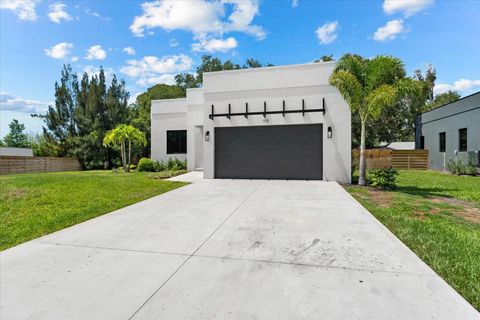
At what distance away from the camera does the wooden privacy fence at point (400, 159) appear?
1803 cm

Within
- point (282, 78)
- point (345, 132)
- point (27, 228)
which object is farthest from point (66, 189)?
point (345, 132)

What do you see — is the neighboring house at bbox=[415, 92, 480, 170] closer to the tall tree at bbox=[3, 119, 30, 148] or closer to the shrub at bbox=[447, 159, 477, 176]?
the shrub at bbox=[447, 159, 477, 176]

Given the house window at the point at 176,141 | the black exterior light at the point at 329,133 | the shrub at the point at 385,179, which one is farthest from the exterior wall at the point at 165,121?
the shrub at the point at 385,179

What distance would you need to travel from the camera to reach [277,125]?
34.6 feet

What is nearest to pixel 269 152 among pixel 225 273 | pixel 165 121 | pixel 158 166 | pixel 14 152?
pixel 158 166

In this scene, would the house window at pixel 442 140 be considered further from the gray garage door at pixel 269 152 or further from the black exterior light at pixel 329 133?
the gray garage door at pixel 269 152

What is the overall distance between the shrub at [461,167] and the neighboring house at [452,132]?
27 centimetres

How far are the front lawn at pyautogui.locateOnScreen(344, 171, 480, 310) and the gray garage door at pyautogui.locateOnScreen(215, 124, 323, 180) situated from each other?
2.88 metres

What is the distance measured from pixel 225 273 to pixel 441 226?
3962mm

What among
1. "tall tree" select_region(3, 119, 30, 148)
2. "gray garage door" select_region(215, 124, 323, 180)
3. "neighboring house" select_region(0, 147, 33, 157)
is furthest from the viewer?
"tall tree" select_region(3, 119, 30, 148)

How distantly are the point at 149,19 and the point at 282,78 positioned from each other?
→ 20.3 feet

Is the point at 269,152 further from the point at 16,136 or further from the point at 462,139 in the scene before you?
the point at 16,136

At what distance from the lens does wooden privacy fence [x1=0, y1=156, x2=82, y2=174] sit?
1769 cm

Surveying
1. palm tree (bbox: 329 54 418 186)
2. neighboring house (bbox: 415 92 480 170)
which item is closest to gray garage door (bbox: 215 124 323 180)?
palm tree (bbox: 329 54 418 186)
